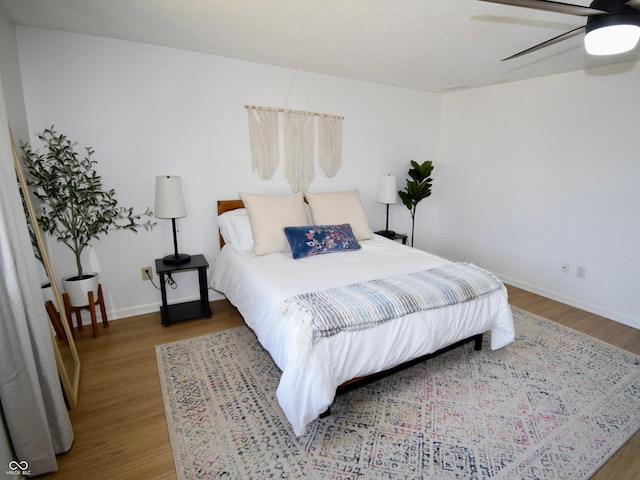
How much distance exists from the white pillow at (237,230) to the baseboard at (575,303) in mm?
3200

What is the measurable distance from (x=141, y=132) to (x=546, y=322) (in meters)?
4.12

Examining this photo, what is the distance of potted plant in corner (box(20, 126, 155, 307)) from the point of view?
2506mm

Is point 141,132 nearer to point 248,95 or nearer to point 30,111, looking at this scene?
point 30,111

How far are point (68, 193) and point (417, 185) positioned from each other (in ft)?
12.4

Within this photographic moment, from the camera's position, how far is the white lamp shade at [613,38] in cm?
138

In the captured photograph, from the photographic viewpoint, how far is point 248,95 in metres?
3.37

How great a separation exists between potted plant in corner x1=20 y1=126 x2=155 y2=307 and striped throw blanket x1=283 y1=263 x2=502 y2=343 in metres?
1.89

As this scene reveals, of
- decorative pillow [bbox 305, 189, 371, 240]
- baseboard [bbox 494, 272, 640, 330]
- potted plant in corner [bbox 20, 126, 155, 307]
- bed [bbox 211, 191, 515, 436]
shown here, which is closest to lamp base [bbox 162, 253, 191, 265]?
bed [bbox 211, 191, 515, 436]

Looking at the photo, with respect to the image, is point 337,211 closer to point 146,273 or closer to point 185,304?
point 185,304

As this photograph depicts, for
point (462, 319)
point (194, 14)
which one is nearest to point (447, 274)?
point (462, 319)

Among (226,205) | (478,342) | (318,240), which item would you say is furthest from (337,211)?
(478,342)

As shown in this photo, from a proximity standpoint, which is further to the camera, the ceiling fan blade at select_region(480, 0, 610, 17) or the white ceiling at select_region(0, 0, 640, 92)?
the white ceiling at select_region(0, 0, 640, 92)

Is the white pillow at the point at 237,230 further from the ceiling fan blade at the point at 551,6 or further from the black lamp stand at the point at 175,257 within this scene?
the ceiling fan blade at the point at 551,6

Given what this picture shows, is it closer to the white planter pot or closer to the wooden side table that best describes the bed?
the wooden side table
